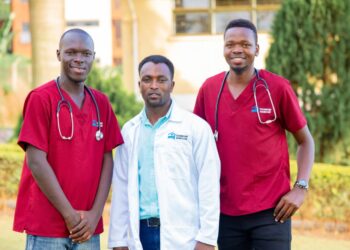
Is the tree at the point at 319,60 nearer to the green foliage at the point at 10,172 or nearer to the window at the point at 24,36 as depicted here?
the green foliage at the point at 10,172

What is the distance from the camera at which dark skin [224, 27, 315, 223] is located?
4.14m

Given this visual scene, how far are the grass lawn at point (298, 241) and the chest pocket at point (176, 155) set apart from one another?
3568 millimetres

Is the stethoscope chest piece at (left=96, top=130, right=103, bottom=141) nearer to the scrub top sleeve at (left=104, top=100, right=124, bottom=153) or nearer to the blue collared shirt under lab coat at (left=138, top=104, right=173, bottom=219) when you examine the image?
the scrub top sleeve at (left=104, top=100, right=124, bottom=153)

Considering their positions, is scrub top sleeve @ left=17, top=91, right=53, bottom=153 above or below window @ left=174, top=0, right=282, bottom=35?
below

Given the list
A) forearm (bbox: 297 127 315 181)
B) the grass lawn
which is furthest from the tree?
forearm (bbox: 297 127 315 181)

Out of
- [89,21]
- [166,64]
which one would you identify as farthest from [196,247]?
[89,21]

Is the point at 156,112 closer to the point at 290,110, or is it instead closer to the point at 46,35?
the point at 290,110

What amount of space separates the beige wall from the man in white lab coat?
35.4 feet

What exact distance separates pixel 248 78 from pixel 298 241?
425cm

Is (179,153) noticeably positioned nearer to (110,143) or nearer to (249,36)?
(110,143)

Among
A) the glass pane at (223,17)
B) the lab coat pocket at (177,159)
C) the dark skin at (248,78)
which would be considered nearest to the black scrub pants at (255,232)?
the dark skin at (248,78)

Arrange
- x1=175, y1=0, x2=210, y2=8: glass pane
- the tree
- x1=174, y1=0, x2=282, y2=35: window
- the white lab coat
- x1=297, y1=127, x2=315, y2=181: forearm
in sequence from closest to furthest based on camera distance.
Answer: the white lab coat
x1=297, y1=127, x2=315, y2=181: forearm
the tree
x1=174, y1=0, x2=282, y2=35: window
x1=175, y1=0, x2=210, y2=8: glass pane

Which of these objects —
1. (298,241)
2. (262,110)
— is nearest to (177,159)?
(262,110)

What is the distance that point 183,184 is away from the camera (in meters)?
3.94
